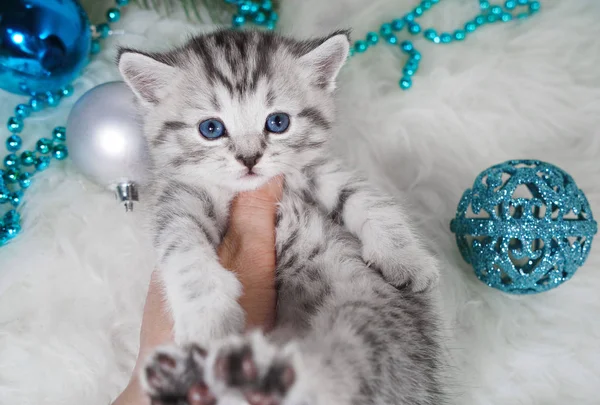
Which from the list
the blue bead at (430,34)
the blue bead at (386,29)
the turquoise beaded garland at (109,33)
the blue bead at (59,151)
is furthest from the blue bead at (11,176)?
the blue bead at (430,34)

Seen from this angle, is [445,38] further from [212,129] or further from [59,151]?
[59,151]

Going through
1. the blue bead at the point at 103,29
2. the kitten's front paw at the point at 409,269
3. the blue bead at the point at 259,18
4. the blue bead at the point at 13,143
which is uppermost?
the blue bead at the point at 103,29

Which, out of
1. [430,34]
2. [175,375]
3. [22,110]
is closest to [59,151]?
[22,110]

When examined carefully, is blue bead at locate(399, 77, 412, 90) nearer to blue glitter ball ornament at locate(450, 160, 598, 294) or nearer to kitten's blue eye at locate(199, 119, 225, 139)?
blue glitter ball ornament at locate(450, 160, 598, 294)

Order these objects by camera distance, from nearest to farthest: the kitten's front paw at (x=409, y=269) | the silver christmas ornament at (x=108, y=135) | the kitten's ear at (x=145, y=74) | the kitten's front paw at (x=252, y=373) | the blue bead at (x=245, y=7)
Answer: the kitten's front paw at (x=252, y=373) < the kitten's front paw at (x=409, y=269) < the kitten's ear at (x=145, y=74) < the silver christmas ornament at (x=108, y=135) < the blue bead at (x=245, y=7)

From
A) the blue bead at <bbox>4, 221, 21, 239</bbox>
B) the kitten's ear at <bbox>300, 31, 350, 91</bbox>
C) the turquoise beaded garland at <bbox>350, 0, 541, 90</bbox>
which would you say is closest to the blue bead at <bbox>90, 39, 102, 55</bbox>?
the blue bead at <bbox>4, 221, 21, 239</bbox>

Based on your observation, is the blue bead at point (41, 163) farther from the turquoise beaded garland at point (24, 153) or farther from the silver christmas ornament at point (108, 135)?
the silver christmas ornament at point (108, 135)

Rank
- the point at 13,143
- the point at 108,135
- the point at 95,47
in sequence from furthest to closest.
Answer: the point at 95,47 → the point at 13,143 → the point at 108,135
